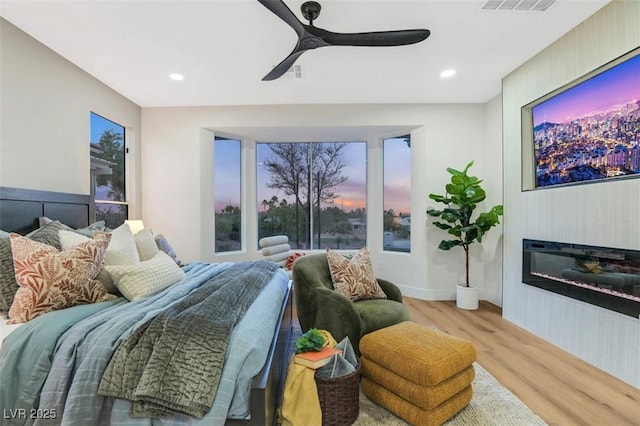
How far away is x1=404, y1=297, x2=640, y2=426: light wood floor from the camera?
6.04 feet

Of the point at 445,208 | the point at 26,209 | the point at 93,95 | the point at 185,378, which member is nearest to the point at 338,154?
the point at 445,208

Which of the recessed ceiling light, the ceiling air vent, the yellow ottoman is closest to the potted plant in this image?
the recessed ceiling light

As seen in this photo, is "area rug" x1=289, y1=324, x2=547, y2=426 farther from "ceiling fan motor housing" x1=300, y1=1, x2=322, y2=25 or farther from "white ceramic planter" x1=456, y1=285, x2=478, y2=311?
"ceiling fan motor housing" x1=300, y1=1, x2=322, y2=25

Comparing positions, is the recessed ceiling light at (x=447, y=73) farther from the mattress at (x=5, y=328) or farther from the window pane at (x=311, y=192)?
the mattress at (x=5, y=328)

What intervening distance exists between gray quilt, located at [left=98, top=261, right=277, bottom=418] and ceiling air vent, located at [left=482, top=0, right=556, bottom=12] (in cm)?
281

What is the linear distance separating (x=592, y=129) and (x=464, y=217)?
160 cm

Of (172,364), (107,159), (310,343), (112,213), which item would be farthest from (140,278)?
(107,159)

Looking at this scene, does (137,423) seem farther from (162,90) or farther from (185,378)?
(162,90)

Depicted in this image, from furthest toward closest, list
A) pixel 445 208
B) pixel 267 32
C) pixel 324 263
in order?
pixel 445 208 → pixel 324 263 → pixel 267 32

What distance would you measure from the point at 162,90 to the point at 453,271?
4589mm

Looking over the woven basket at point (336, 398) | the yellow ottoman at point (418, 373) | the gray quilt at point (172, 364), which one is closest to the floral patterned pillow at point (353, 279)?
the yellow ottoman at point (418, 373)

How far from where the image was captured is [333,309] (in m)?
2.33

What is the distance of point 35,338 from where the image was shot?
1364 millimetres

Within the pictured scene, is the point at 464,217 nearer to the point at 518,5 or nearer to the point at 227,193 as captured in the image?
the point at 518,5
